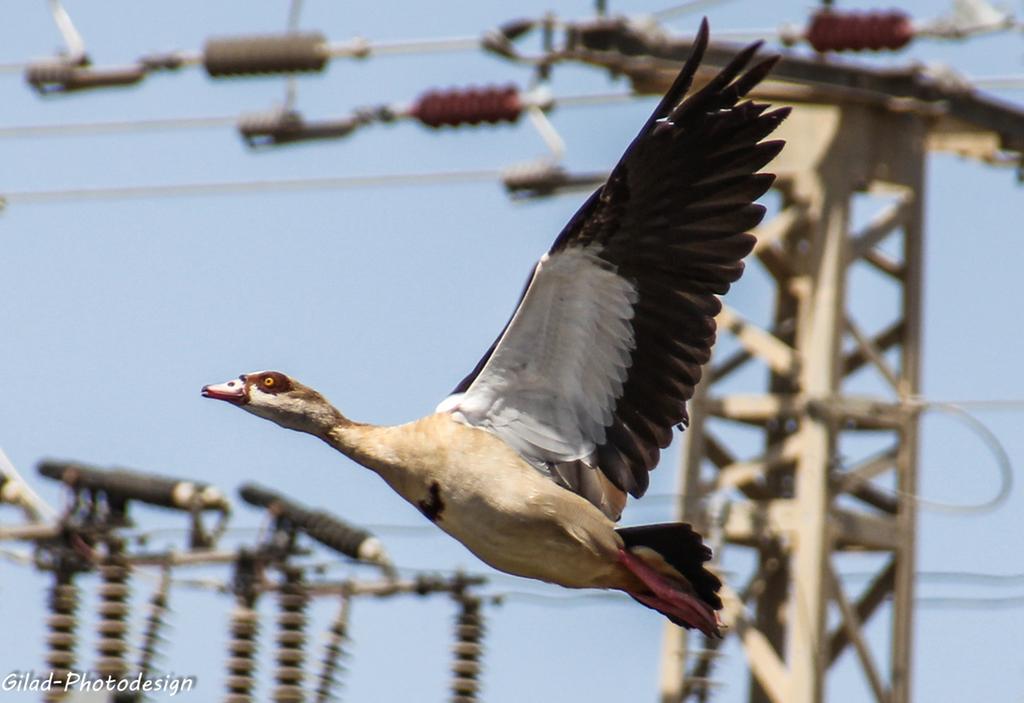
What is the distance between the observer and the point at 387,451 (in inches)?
341

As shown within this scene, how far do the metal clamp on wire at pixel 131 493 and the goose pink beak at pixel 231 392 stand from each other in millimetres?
3553

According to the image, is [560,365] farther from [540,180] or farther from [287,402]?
[540,180]

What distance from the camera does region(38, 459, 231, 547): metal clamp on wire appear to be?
40.3 feet

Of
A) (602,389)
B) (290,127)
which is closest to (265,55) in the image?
(290,127)

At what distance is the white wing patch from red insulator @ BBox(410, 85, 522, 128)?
18.1ft

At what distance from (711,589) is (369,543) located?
3.66 m

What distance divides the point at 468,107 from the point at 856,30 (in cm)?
231

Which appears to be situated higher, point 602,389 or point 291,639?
point 602,389

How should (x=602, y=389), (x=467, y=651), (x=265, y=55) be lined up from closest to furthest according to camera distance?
(x=602, y=389), (x=467, y=651), (x=265, y=55)

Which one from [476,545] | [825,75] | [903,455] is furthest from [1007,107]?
[476,545]

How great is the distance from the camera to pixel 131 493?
40.5ft

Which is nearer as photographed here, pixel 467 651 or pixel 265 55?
pixel 467 651

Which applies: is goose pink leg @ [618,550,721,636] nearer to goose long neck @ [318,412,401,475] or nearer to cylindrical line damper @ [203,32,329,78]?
goose long neck @ [318,412,401,475]

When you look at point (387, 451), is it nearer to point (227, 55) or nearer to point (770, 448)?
point (770, 448)
